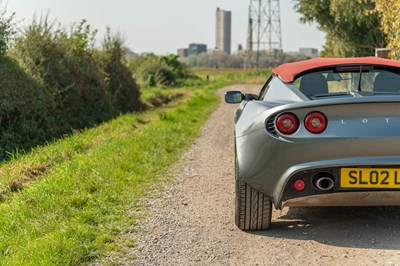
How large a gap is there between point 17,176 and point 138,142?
2.61m

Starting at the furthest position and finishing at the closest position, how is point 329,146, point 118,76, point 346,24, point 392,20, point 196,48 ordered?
point 196,48 < point 346,24 < point 118,76 < point 392,20 < point 329,146

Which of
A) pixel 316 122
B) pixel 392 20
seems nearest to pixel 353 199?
pixel 316 122

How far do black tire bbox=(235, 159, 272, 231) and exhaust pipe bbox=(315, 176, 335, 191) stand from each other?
0.50 m

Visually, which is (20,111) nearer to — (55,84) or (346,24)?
(55,84)

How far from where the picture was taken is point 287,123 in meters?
4.06

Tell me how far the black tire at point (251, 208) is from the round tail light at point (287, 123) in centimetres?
60

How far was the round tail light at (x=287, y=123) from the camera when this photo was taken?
4051 millimetres

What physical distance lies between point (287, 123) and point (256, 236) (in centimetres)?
102

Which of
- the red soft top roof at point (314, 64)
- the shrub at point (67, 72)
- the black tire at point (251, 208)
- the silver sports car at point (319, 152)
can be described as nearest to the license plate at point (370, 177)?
the silver sports car at point (319, 152)

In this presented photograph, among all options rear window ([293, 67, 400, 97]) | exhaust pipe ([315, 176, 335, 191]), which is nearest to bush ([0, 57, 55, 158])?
rear window ([293, 67, 400, 97])

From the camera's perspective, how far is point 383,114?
397 centimetres

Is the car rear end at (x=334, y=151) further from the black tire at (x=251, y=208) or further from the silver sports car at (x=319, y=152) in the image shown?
the black tire at (x=251, y=208)

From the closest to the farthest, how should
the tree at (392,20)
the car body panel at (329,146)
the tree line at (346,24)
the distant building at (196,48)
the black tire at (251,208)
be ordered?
the car body panel at (329,146) → the black tire at (251,208) → the tree at (392,20) → the tree line at (346,24) → the distant building at (196,48)

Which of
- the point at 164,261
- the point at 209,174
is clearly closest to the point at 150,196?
the point at 209,174
